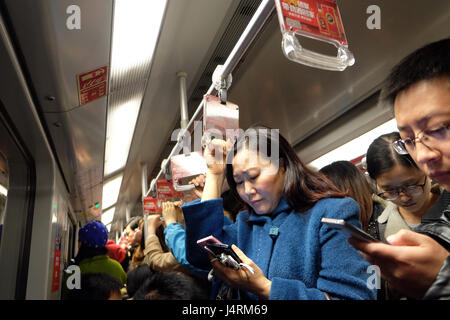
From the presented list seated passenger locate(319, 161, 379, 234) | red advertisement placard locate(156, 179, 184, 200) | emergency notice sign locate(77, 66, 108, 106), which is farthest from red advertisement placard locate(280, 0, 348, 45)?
red advertisement placard locate(156, 179, 184, 200)

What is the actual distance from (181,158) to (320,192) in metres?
1.05

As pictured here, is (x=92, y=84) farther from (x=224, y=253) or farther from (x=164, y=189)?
(x=224, y=253)

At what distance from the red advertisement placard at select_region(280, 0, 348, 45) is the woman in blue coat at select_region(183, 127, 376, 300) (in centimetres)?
36

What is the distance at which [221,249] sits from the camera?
3.13 feet

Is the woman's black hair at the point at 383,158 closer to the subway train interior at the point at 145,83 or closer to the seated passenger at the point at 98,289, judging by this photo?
the subway train interior at the point at 145,83

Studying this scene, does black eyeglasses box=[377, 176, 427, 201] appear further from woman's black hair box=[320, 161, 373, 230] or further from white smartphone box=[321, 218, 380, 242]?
white smartphone box=[321, 218, 380, 242]

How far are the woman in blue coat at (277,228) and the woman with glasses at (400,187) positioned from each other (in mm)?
411

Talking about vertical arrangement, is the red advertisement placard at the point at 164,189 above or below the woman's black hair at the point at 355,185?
above

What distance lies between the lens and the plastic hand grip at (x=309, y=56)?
99 centimetres

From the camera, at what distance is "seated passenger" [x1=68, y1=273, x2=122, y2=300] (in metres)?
1.70

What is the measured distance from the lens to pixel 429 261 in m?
0.67

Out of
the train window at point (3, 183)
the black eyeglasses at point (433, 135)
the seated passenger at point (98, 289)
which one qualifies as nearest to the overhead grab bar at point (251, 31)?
the black eyeglasses at point (433, 135)

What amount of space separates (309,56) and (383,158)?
0.66m
